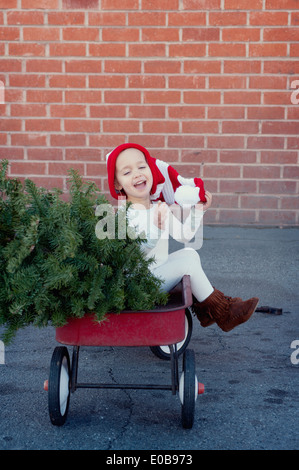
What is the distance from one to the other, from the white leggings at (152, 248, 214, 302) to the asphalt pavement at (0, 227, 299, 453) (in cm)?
50

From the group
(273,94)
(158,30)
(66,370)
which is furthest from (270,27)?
(66,370)

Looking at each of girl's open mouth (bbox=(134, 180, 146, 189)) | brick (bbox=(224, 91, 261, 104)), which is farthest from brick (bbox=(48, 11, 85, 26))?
girl's open mouth (bbox=(134, 180, 146, 189))

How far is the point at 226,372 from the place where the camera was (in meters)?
3.56

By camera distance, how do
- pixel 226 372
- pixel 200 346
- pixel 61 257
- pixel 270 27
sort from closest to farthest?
1. pixel 61 257
2. pixel 226 372
3. pixel 200 346
4. pixel 270 27

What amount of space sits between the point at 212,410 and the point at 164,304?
0.58 metres

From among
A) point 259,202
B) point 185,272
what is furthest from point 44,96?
point 185,272

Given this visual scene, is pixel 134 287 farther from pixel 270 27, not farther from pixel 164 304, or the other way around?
pixel 270 27

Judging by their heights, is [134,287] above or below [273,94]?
below

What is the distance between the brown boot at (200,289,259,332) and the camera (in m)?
3.42

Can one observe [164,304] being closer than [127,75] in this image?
Yes

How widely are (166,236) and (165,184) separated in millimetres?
448

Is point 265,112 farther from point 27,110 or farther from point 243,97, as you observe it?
point 27,110

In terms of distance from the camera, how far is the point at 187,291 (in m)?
3.03

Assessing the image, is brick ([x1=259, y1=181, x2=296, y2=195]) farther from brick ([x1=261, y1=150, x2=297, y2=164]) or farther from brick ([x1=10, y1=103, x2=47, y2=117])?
brick ([x1=10, y1=103, x2=47, y2=117])
